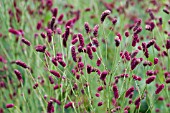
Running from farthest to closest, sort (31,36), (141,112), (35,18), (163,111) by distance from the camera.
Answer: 1. (35,18)
2. (31,36)
3. (163,111)
4. (141,112)

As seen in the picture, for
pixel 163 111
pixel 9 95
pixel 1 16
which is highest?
pixel 1 16

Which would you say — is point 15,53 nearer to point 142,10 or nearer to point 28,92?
point 28,92

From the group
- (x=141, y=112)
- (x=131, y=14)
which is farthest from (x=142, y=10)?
(x=141, y=112)

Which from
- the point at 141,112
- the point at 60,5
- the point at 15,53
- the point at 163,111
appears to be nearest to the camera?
the point at 141,112

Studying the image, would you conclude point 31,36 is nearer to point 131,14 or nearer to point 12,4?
point 12,4

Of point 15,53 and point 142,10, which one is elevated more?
point 142,10

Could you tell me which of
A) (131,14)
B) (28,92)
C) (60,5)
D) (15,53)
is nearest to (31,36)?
(15,53)

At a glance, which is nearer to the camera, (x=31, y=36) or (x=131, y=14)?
(x=31, y=36)
